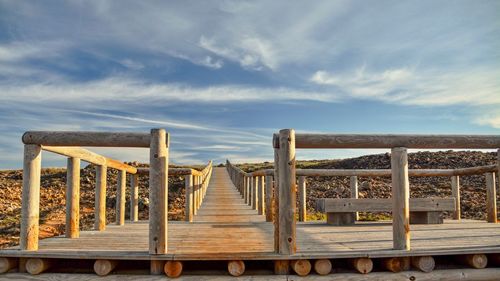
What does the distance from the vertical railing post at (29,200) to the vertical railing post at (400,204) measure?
4.84 meters

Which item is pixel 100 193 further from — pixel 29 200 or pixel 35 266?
pixel 35 266

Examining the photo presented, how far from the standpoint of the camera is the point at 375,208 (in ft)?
29.8

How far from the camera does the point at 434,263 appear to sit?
5.58 metres

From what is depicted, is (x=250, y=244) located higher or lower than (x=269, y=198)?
lower

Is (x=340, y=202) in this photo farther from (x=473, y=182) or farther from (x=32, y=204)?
(x=473, y=182)

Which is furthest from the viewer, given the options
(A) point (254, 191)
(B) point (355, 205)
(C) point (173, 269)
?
(A) point (254, 191)

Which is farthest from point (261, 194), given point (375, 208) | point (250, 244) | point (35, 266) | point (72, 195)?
point (35, 266)

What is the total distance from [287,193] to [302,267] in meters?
0.95

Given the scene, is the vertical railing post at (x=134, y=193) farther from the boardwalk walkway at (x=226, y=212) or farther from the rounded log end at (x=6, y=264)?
the rounded log end at (x=6, y=264)

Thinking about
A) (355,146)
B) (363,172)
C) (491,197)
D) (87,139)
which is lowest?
(491,197)

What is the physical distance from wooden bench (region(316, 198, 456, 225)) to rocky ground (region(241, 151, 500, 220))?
3693 millimetres

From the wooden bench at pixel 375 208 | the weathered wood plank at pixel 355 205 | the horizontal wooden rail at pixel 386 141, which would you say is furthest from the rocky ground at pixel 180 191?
the horizontal wooden rail at pixel 386 141

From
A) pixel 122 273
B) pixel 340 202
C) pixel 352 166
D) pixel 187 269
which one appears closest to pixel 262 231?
pixel 340 202

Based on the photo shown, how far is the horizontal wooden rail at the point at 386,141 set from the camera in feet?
18.6
